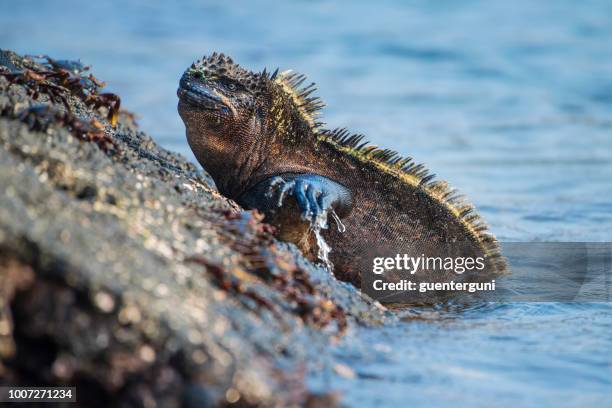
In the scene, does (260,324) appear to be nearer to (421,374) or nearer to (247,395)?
(247,395)

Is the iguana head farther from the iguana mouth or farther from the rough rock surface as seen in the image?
the rough rock surface

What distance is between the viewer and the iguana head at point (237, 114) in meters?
5.74

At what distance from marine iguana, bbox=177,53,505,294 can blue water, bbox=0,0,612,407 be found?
713 millimetres

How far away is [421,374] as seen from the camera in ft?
13.0

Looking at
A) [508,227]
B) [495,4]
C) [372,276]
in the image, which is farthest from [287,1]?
[372,276]

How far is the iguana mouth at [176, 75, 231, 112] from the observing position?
5695 millimetres

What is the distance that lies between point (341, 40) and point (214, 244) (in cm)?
1684

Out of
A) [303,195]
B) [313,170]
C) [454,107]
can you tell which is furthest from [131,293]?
[454,107]

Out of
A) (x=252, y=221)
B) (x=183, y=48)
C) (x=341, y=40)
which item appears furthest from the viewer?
(x=341, y=40)

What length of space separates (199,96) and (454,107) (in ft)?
34.8

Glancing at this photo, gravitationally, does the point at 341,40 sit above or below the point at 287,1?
→ below

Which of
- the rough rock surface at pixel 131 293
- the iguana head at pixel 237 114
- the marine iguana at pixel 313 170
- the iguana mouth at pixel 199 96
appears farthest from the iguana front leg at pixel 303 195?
the rough rock surface at pixel 131 293

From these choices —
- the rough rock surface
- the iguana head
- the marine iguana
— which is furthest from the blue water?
the iguana head

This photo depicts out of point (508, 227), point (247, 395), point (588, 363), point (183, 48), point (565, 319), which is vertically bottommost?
point (247, 395)
